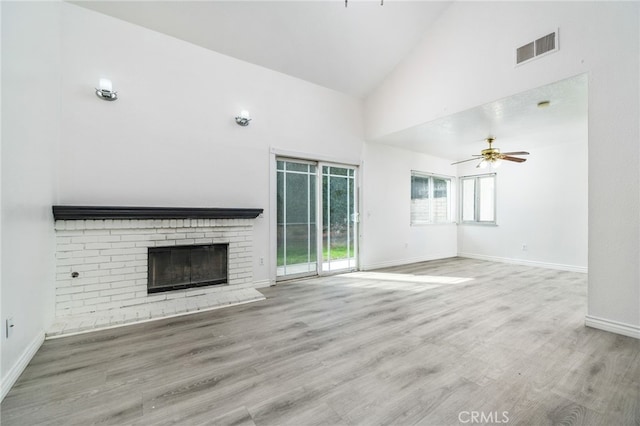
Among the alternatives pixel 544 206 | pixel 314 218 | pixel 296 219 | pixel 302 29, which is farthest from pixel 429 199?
pixel 302 29

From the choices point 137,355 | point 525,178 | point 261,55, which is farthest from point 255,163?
point 525,178

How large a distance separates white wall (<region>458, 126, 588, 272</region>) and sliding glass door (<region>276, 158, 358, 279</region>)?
11.9 feet

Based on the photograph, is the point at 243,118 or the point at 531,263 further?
the point at 531,263

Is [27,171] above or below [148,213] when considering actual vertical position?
above

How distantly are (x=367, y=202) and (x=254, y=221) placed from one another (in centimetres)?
237

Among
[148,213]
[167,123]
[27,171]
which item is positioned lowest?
[148,213]

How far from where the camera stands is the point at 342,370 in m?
1.86

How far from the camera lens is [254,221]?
12.9 feet

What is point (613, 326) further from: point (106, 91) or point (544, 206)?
point (106, 91)

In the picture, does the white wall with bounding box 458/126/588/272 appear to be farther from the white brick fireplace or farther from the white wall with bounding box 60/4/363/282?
the white brick fireplace

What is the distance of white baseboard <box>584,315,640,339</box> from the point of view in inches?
92.8

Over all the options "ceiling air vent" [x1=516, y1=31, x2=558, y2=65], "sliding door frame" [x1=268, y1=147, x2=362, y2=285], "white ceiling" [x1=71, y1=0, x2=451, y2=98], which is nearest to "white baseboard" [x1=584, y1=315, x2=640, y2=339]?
"ceiling air vent" [x1=516, y1=31, x2=558, y2=65]

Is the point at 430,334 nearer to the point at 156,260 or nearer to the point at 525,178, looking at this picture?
the point at 156,260

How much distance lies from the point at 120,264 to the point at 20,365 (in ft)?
4.03
